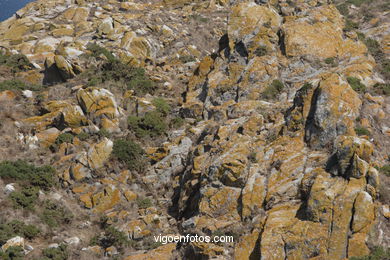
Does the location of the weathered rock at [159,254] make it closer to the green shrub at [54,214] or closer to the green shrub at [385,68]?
the green shrub at [54,214]

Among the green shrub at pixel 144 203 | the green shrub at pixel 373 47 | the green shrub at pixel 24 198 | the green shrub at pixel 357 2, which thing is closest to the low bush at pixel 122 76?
the green shrub at pixel 144 203

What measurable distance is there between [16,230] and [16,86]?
50.5ft

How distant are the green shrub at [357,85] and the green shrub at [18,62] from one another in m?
25.8

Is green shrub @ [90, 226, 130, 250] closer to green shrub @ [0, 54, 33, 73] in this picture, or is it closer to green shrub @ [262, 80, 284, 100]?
green shrub @ [262, 80, 284, 100]

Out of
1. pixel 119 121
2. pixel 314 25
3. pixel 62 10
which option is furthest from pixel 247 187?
pixel 62 10

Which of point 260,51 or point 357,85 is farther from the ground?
point 357,85

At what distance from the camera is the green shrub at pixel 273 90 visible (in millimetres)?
21422

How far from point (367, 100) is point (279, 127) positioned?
5.50 m

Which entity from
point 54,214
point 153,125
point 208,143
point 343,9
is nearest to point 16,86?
point 153,125

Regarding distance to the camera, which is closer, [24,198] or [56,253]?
[56,253]

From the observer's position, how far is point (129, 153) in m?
20.5

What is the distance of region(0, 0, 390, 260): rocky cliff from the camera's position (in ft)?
43.1

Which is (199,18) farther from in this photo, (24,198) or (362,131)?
(24,198)

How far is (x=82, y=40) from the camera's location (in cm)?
3428
